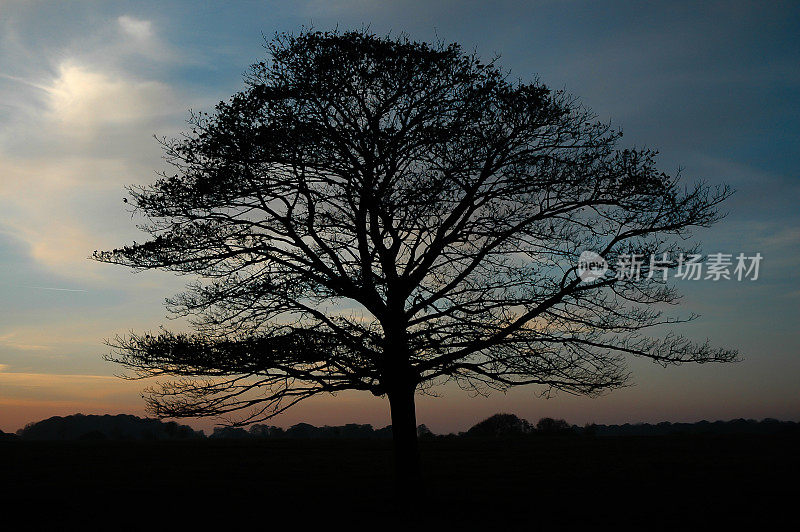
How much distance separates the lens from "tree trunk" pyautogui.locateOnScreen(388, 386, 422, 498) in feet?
46.3

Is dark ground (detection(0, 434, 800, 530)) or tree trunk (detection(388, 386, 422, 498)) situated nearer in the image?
tree trunk (detection(388, 386, 422, 498))

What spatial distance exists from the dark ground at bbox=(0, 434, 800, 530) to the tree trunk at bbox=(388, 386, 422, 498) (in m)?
0.42

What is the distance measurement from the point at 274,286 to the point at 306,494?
6.57m

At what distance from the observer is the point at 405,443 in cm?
1420

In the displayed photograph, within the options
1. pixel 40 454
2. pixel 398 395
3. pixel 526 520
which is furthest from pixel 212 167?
pixel 40 454
